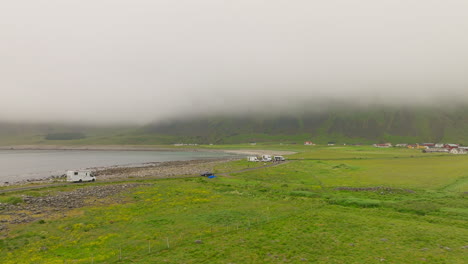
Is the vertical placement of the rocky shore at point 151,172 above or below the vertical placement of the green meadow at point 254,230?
below

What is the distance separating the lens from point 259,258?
21.1 metres

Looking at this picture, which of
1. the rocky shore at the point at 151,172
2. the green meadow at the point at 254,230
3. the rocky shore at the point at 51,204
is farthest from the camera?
the rocky shore at the point at 151,172

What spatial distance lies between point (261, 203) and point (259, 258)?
2031cm

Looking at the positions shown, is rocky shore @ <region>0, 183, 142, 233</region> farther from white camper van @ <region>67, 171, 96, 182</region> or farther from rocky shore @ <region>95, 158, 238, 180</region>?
rocky shore @ <region>95, 158, 238, 180</region>

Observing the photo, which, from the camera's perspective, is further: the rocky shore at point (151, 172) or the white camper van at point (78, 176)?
the rocky shore at point (151, 172)

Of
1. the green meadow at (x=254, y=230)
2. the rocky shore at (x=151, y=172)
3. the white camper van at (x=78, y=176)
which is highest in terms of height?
the white camper van at (x=78, y=176)

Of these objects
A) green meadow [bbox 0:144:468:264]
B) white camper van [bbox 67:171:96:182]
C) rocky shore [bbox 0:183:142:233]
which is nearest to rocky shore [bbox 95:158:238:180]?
white camper van [bbox 67:171:96:182]

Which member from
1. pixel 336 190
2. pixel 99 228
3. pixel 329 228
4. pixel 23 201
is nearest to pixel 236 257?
pixel 329 228

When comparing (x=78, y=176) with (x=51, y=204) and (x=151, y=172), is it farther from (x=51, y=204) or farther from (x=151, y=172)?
(x=151, y=172)

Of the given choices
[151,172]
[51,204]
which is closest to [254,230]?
[51,204]

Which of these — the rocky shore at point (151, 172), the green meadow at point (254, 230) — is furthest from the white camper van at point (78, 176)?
the green meadow at point (254, 230)

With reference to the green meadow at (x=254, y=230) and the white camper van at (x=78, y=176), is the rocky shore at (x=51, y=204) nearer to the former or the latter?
the green meadow at (x=254, y=230)

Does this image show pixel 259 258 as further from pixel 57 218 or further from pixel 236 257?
pixel 57 218

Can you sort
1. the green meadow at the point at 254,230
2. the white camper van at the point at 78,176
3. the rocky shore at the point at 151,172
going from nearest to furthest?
the green meadow at the point at 254,230, the white camper van at the point at 78,176, the rocky shore at the point at 151,172
